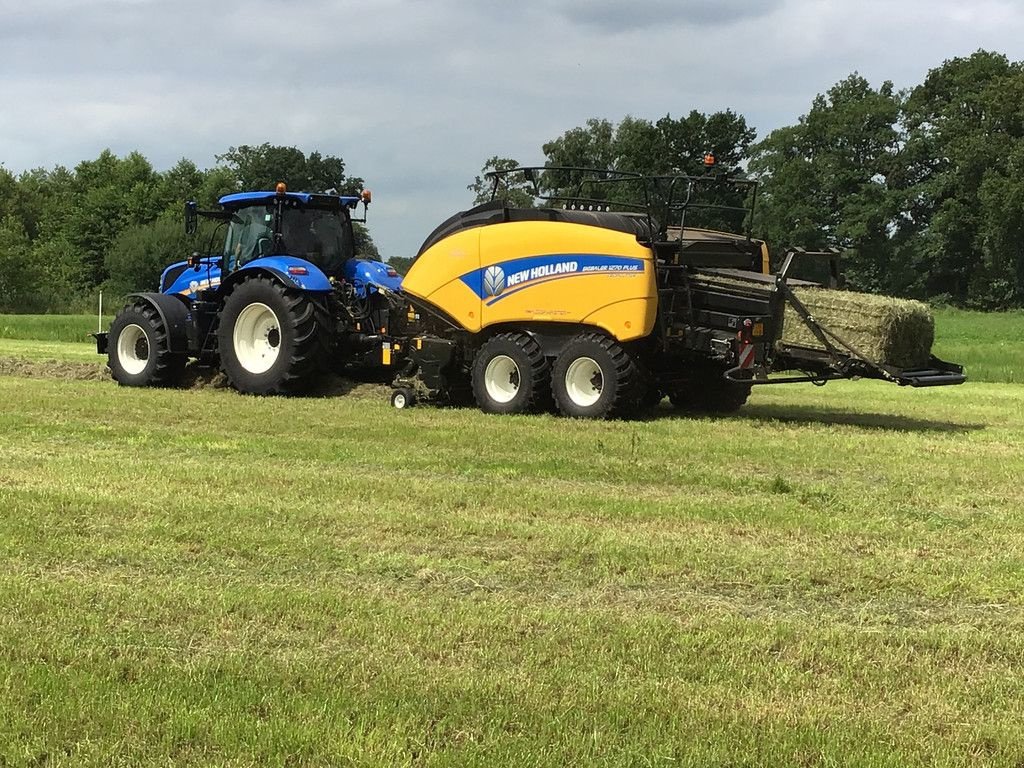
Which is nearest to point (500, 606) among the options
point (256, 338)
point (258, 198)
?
point (256, 338)

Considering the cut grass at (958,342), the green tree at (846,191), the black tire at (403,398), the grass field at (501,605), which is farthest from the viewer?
the green tree at (846,191)

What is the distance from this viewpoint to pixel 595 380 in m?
12.0

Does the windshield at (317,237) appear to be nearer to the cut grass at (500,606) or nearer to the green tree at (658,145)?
the cut grass at (500,606)

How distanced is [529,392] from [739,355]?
2385 millimetres

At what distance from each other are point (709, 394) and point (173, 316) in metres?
7.18

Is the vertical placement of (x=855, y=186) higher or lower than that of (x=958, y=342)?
higher

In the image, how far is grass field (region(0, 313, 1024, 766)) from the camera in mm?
3361

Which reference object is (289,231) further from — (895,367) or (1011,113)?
(1011,113)

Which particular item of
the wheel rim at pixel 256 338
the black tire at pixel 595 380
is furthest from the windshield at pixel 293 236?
the black tire at pixel 595 380

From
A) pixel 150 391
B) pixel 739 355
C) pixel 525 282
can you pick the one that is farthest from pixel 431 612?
pixel 150 391

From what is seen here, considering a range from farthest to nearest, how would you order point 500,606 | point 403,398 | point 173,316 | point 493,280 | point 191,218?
1. point 173,316
2. point 191,218
3. point 403,398
4. point 493,280
5. point 500,606

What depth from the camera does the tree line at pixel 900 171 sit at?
6103cm

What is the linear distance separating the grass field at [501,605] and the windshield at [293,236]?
5.42 metres

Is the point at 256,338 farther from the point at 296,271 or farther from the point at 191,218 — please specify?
the point at 191,218
